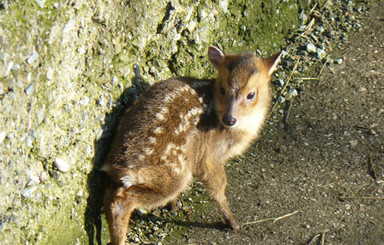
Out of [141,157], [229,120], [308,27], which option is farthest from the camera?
[308,27]

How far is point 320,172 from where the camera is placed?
15.4 feet

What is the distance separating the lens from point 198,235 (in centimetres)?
423

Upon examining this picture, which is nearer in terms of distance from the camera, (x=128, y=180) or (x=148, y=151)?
(x=128, y=180)

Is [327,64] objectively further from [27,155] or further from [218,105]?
[27,155]

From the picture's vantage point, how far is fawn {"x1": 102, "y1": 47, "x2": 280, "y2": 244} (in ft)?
12.4

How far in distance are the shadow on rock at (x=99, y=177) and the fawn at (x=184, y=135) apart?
88 millimetres

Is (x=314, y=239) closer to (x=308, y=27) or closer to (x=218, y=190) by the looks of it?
(x=218, y=190)

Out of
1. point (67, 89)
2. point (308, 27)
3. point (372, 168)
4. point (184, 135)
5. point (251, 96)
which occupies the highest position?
point (67, 89)

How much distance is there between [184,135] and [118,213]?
78 cm

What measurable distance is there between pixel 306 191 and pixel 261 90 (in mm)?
919

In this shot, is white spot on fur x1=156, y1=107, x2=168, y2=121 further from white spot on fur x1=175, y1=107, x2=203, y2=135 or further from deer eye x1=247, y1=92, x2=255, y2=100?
deer eye x1=247, y1=92, x2=255, y2=100

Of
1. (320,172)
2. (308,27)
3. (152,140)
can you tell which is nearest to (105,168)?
(152,140)

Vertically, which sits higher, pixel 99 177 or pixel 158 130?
pixel 158 130

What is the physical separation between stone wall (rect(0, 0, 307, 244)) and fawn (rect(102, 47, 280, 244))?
197 mm
